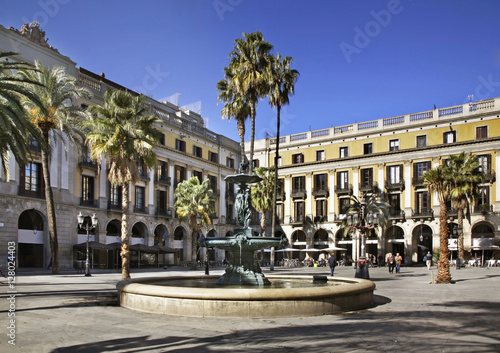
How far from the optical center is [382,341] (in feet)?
27.4

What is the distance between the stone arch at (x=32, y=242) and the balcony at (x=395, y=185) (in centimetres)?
3630

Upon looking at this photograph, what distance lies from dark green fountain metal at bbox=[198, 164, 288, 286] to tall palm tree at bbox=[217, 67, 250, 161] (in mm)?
19203

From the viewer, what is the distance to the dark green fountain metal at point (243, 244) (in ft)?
46.5

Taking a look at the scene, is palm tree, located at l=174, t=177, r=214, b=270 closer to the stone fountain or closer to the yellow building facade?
the yellow building facade

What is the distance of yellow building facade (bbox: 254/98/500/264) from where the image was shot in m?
48.7

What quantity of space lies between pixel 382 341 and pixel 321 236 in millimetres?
53262

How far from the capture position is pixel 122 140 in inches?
947

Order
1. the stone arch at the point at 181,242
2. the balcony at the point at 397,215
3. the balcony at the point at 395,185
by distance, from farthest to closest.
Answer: the balcony at the point at 395,185 < the balcony at the point at 397,215 < the stone arch at the point at 181,242

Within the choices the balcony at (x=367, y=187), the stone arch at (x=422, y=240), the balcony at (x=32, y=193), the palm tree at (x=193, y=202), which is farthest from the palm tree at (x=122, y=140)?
the stone arch at (x=422, y=240)

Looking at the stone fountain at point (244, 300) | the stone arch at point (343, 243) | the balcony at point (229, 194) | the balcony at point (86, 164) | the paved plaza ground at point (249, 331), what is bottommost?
the stone arch at point (343, 243)

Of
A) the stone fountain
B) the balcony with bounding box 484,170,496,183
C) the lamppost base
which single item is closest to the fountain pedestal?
the stone fountain

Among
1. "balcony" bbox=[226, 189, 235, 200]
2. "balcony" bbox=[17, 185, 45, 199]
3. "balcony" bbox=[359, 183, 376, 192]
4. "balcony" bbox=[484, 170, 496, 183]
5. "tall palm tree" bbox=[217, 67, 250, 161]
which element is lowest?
"balcony" bbox=[17, 185, 45, 199]

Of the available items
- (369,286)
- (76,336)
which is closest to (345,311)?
(369,286)

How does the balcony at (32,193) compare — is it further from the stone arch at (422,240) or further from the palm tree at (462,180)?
the stone arch at (422,240)
